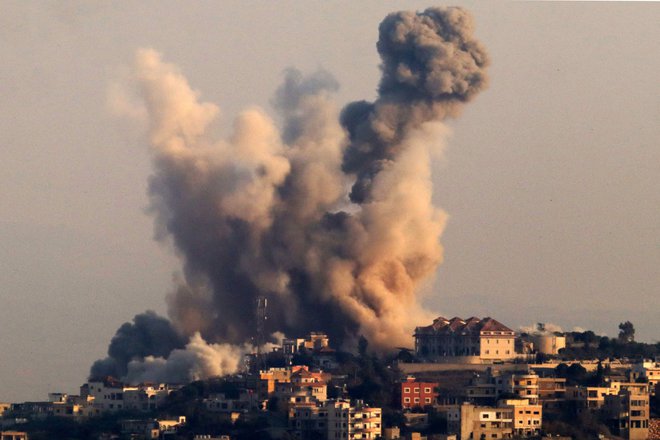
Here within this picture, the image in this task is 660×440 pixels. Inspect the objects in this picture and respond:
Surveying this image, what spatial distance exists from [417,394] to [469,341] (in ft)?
23.6

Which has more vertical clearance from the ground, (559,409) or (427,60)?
(427,60)

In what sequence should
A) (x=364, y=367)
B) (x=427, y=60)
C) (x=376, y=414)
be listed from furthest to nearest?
(x=427, y=60) < (x=364, y=367) < (x=376, y=414)

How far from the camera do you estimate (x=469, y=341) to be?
133 metres

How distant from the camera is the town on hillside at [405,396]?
4808 inches

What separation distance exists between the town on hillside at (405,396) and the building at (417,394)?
0.06m

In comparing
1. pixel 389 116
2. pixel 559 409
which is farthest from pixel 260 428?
pixel 389 116

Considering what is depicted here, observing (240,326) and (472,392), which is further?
(240,326)

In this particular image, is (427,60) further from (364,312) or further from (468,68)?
(364,312)

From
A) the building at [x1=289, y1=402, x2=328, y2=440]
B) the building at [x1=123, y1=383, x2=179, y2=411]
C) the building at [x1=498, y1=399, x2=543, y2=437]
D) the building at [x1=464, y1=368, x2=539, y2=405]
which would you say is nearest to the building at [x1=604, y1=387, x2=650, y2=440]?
the building at [x1=498, y1=399, x2=543, y2=437]

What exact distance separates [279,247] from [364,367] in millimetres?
13368

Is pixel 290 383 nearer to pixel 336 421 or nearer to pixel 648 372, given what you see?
pixel 336 421

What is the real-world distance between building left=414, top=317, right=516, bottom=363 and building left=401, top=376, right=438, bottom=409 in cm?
578

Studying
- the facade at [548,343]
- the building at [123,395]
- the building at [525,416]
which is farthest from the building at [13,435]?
the facade at [548,343]

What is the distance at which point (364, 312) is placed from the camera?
137875 millimetres
